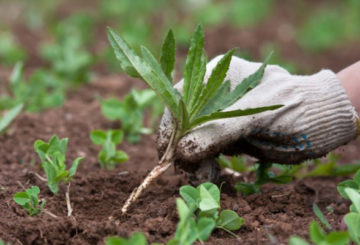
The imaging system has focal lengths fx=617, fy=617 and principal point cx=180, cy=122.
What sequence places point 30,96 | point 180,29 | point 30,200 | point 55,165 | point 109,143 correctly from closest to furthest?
point 30,200 → point 55,165 → point 109,143 → point 30,96 → point 180,29

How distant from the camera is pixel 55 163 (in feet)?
7.06

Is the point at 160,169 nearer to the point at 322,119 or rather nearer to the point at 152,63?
the point at 152,63

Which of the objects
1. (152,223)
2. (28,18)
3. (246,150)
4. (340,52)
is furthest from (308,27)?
(152,223)

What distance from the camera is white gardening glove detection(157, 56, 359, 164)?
2.11 metres

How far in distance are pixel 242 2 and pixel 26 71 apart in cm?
271

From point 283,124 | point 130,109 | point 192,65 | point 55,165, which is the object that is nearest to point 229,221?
point 283,124

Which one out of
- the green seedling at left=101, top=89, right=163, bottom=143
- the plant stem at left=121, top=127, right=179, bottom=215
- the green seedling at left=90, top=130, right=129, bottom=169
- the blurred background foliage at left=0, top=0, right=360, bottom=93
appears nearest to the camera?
the plant stem at left=121, top=127, right=179, bottom=215

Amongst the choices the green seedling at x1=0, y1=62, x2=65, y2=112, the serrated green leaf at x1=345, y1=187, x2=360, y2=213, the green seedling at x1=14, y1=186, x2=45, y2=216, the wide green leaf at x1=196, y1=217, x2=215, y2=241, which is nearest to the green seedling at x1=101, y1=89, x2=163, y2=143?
the green seedling at x1=0, y1=62, x2=65, y2=112

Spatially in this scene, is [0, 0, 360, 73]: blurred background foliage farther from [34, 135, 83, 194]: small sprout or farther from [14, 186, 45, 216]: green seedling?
[14, 186, 45, 216]: green seedling

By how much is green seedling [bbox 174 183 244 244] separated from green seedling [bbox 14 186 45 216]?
49cm

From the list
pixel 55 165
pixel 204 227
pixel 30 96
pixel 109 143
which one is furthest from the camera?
pixel 30 96

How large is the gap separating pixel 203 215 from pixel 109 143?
2.38 feet

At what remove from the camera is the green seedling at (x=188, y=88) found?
203 centimetres

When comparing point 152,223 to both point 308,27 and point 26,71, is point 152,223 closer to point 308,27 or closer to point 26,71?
point 26,71
